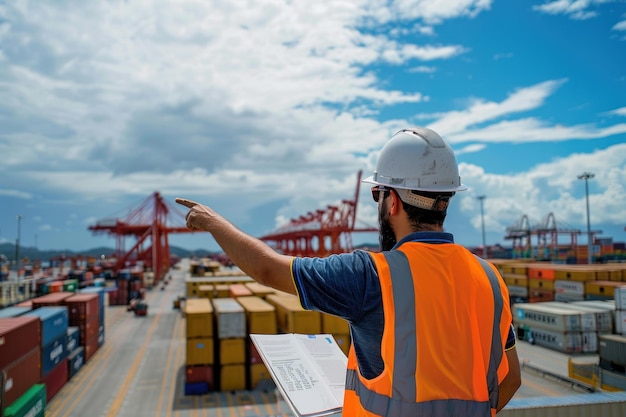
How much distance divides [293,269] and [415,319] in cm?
52

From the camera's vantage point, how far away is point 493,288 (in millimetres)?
2062

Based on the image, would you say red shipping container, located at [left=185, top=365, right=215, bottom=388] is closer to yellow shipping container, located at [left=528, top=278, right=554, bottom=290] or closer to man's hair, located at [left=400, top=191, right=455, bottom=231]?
man's hair, located at [left=400, top=191, right=455, bottom=231]

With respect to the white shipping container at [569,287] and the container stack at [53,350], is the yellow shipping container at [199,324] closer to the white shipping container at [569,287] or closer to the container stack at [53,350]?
the container stack at [53,350]

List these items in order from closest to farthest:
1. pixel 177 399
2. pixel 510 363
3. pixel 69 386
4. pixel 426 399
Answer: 1. pixel 426 399
2. pixel 510 363
3. pixel 177 399
4. pixel 69 386

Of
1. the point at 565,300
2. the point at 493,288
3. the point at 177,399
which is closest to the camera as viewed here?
the point at 493,288

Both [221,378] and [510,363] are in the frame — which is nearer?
[510,363]

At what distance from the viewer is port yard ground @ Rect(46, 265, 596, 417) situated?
651 inches

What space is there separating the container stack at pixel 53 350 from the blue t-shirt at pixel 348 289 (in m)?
18.3

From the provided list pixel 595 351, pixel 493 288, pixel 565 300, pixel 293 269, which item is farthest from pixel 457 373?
pixel 565 300

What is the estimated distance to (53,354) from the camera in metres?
18.4

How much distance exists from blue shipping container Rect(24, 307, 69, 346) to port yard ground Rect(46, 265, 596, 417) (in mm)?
2333

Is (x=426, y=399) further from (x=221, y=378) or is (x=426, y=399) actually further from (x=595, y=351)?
(x=595, y=351)

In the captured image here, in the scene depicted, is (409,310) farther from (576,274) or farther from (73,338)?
(576,274)

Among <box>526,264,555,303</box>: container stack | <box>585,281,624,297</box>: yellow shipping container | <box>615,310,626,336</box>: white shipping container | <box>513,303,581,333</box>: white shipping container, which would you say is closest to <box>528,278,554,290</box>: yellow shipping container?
<box>526,264,555,303</box>: container stack
